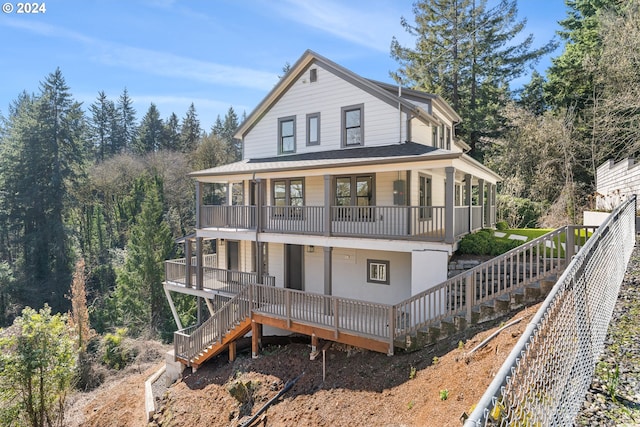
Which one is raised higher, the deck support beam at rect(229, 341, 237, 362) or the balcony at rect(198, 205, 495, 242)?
the balcony at rect(198, 205, 495, 242)

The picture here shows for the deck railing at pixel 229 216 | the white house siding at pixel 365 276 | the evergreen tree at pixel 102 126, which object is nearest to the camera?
the white house siding at pixel 365 276

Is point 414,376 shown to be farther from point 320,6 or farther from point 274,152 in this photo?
point 320,6

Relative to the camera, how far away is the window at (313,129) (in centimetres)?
1606

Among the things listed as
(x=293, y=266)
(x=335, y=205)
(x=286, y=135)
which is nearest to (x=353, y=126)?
(x=286, y=135)

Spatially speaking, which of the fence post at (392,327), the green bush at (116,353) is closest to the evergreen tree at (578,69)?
the fence post at (392,327)

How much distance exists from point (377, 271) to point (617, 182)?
38.7 ft

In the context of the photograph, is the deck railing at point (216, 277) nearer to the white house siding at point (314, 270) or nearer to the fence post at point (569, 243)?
the white house siding at point (314, 270)

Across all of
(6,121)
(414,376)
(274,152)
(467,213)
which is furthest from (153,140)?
(414,376)

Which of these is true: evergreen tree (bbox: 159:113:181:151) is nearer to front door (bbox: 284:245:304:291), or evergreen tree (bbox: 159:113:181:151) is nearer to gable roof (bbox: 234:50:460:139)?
gable roof (bbox: 234:50:460:139)

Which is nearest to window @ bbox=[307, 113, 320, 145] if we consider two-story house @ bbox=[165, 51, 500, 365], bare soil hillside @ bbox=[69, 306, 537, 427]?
two-story house @ bbox=[165, 51, 500, 365]

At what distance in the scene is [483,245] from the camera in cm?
1170

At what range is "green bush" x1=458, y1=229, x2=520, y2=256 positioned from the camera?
37.6 feet

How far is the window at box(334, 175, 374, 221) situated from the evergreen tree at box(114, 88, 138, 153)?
2182 inches

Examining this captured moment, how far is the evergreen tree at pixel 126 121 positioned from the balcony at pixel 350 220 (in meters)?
52.5
